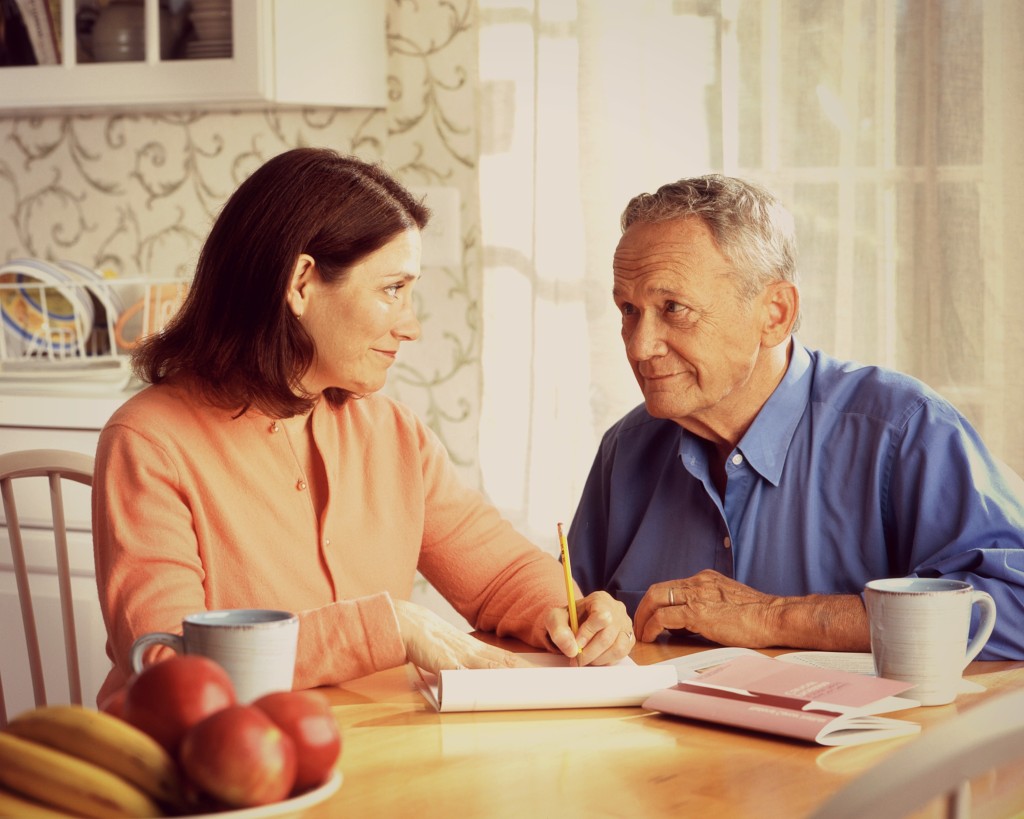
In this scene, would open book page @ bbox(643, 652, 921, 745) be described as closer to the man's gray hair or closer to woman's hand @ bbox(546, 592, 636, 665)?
woman's hand @ bbox(546, 592, 636, 665)

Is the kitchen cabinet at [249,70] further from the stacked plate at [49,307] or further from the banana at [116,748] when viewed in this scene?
the banana at [116,748]

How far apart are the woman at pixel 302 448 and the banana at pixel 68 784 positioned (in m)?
0.64

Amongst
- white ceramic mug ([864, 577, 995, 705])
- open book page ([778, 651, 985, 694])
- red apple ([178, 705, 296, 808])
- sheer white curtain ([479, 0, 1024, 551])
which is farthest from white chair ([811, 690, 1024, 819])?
sheer white curtain ([479, 0, 1024, 551])

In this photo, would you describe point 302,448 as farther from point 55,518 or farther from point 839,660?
point 839,660

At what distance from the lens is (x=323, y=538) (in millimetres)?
1579

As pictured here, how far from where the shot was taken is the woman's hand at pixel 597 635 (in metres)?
1.39

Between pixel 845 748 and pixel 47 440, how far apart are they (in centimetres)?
213

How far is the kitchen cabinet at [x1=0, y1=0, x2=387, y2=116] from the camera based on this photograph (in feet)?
8.96

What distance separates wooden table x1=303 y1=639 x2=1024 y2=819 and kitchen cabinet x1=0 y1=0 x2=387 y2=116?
6.09 ft

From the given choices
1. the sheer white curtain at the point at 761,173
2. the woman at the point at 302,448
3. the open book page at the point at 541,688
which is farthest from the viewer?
the sheer white curtain at the point at 761,173

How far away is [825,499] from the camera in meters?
1.66

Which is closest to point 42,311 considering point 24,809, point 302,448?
point 302,448

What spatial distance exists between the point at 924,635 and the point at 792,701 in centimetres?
15

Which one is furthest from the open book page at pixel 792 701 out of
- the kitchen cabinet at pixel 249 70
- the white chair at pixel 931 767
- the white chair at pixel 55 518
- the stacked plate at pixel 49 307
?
the stacked plate at pixel 49 307
